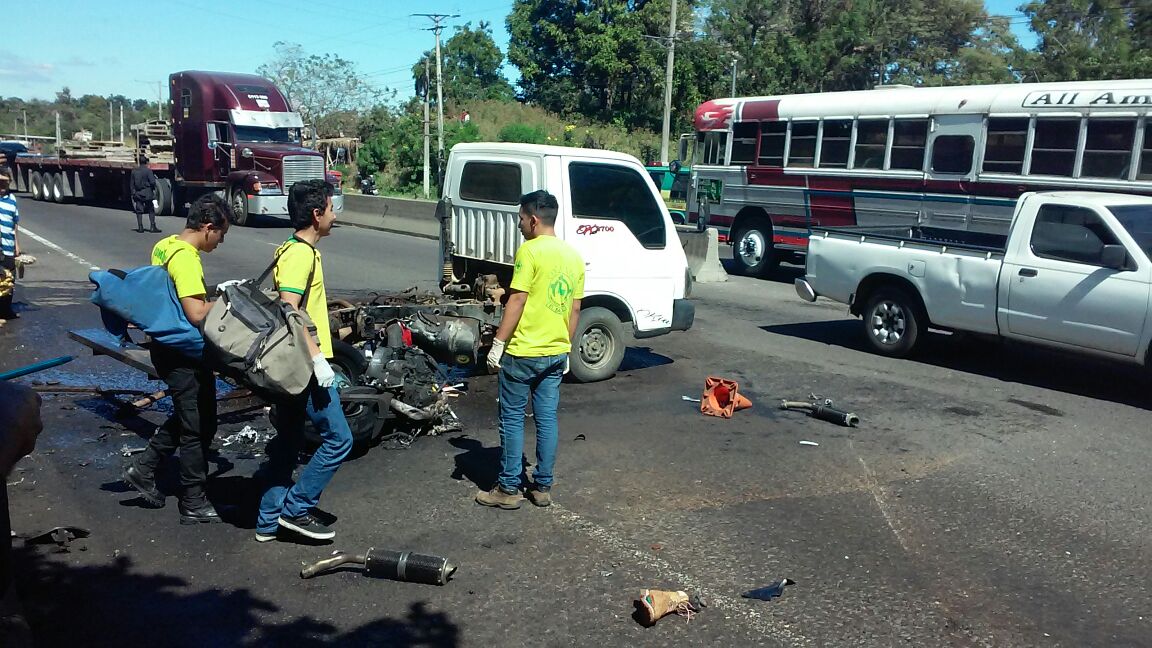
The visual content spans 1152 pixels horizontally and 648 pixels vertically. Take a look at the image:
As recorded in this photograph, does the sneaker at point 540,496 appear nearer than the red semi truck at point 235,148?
Answer: Yes

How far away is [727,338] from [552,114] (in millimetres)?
45975

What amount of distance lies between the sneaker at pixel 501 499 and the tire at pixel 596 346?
9.88 ft

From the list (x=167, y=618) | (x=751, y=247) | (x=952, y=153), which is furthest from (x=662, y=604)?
(x=751, y=247)

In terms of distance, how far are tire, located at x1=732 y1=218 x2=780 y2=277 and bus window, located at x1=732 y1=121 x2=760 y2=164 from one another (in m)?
1.29

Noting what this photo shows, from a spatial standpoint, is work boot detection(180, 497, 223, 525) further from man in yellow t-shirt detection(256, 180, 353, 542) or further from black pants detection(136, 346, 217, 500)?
man in yellow t-shirt detection(256, 180, 353, 542)

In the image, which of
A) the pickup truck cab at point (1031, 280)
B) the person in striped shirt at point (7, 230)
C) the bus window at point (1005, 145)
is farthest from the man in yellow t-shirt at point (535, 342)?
the bus window at point (1005, 145)

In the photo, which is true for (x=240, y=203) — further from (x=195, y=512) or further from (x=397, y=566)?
(x=397, y=566)

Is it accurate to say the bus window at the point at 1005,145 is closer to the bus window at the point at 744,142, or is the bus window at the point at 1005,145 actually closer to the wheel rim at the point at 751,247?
the wheel rim at the point at 751,247

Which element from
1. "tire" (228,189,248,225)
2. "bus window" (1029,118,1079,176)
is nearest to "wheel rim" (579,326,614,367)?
"bus window" (1029,118,1079,176)

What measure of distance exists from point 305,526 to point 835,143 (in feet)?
46.1

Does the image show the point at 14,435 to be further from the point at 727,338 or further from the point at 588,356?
the point at 727,338

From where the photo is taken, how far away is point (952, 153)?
574 inches

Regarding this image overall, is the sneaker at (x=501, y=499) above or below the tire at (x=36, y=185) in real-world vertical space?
below

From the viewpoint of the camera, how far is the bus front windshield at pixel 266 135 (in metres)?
24.9
